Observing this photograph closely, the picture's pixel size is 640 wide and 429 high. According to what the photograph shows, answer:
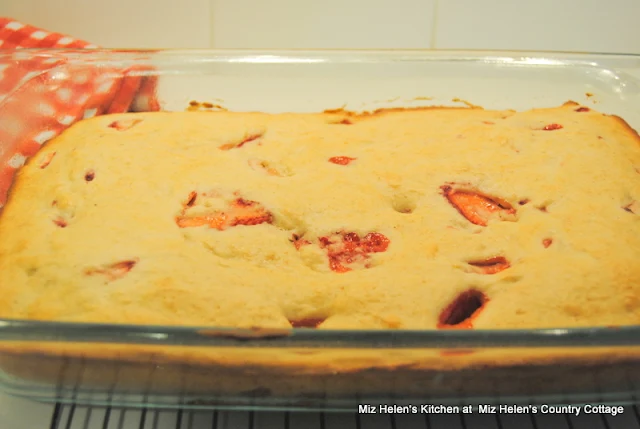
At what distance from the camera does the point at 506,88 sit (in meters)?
1.29

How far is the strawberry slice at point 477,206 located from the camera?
3.13 ft

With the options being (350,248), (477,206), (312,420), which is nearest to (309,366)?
(312,420)

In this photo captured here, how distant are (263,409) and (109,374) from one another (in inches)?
7.5

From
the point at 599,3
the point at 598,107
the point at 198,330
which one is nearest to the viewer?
the point at 198,330

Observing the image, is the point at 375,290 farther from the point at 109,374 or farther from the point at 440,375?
the point at 109,374


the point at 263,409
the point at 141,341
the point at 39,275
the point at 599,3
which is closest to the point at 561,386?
the point at 263,409

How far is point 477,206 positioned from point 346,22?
811 mm

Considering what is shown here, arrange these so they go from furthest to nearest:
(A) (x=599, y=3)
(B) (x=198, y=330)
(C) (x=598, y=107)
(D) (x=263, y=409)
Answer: (A) (x=599, y=3)
(C) (x=598, y=107)
(D) (x=263, y=409)
(B) (x=198, y=330)

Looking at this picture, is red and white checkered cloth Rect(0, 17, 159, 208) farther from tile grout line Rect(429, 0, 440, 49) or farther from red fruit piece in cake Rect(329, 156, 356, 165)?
tile grout line Rect(429, 0, 440, 49)

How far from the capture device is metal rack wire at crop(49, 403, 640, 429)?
0.80 metres

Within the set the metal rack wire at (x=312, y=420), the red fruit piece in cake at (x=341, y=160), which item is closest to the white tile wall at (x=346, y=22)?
the red fruit piece in cake at (x=341, y=160)

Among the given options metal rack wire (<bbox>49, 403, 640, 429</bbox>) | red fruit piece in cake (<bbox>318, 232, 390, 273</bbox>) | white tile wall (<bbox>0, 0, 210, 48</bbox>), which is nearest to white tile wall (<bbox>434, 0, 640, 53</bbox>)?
white tile wall (<bbox>0, 0, 210, 48</bbox>)

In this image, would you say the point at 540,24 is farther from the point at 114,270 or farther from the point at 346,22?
the point at 114,270

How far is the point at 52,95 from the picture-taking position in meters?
1.22
